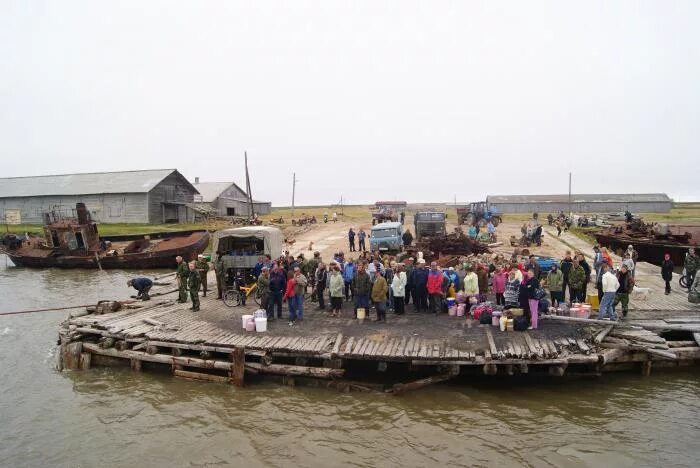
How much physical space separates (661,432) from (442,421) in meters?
4.31

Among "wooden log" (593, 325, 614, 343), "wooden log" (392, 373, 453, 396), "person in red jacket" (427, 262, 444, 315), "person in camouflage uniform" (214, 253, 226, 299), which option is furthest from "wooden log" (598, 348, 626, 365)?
"person in camouflage uniform" (214, 253, 226, 299)

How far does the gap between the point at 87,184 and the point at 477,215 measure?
4285cm

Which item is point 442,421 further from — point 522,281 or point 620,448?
point 522,281

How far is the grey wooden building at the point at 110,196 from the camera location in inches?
1951

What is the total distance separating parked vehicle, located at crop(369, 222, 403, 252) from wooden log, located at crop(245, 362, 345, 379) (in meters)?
15.6

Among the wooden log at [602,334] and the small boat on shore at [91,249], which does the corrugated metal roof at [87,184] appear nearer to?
the small boat on shore at [91,249]

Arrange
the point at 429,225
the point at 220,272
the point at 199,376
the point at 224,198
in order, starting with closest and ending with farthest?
the point at 199,376 → the point at 220,272 → the point at 429,225 → the point at 224,198

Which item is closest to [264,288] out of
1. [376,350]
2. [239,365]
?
[239,365]

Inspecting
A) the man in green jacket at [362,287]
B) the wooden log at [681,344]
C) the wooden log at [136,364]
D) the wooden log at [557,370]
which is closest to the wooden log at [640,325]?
the wooden log at [681,344]

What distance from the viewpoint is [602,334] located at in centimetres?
1177

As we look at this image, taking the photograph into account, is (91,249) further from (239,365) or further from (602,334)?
(602,334)

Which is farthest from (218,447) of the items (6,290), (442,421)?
(6,290)

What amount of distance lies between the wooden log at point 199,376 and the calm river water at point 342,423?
209mm

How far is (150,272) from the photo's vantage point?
32969 millimetres
